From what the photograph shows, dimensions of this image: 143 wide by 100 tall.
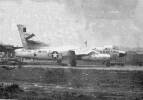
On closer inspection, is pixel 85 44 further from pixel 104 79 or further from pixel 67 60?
pixel 104 79

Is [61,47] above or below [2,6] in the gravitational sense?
below

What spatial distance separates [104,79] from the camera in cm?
2409

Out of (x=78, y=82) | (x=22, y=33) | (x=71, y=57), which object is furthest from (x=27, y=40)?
(x=78, y=82)

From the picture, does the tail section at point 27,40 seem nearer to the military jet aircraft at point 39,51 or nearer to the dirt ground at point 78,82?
the military jet aircraft at point 39,51

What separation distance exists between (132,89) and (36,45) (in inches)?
743

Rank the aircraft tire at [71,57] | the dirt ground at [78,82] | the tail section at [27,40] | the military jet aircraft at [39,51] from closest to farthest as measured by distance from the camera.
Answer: the dirt ground at [78,82], the aircraft tire at [71,57], the military jet aircraft at [39,51], the tail section at [27,40]

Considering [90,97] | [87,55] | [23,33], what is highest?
[23,33]

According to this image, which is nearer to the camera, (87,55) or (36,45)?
(87,55)

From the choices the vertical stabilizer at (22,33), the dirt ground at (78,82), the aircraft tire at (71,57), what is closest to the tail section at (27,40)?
the vertical stabilizer at (22,33)

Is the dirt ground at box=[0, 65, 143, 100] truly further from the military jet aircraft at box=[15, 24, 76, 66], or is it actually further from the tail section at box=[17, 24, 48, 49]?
the tail section at box=[17, 24, 48, 49]

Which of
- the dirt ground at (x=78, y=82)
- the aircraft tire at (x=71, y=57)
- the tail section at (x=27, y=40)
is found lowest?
the dirt ground at (x=78, y=82)

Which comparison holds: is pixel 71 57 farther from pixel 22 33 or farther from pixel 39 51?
pixel 22 33

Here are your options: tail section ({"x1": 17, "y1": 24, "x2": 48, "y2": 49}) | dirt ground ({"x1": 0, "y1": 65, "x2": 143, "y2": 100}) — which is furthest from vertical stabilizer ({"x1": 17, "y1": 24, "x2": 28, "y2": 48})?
dirt ground ({"x1": 0, "y1": 65, "x2": 143, "y2": 100})

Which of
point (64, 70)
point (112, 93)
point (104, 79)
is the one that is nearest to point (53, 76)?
point (64, 70)
